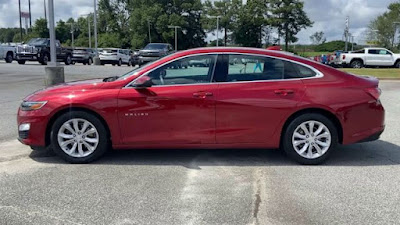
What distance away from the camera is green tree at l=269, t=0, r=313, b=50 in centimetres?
7694

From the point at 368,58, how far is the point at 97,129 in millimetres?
33104

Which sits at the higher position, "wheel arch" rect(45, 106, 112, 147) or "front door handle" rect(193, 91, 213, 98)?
"front door handle" rect(193, 91, 213, 98)

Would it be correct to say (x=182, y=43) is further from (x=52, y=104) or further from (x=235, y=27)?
(x=52, y=104)

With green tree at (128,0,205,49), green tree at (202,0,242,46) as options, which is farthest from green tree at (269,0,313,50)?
green tree at (128,0,205,49)

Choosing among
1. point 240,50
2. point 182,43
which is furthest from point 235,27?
point 240,50

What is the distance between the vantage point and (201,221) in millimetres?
3713

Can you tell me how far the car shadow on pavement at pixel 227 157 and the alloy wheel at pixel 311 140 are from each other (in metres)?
0.23

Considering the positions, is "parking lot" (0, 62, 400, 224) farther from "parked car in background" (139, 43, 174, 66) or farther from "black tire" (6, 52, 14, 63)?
"black tire" (6, 52, 14, 63)

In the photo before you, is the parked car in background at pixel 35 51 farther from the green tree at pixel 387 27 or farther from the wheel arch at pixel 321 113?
the green tree at pixel 387 27

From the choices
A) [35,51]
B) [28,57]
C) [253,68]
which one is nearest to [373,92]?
[253,68]

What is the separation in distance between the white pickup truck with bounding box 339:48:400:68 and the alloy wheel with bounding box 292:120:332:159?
3029cm

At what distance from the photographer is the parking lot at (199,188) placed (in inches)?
151

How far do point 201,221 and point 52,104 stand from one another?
2737mm

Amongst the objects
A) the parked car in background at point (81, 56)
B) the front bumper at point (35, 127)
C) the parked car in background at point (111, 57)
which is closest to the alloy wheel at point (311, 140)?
the front bumper at point (35, 127)
